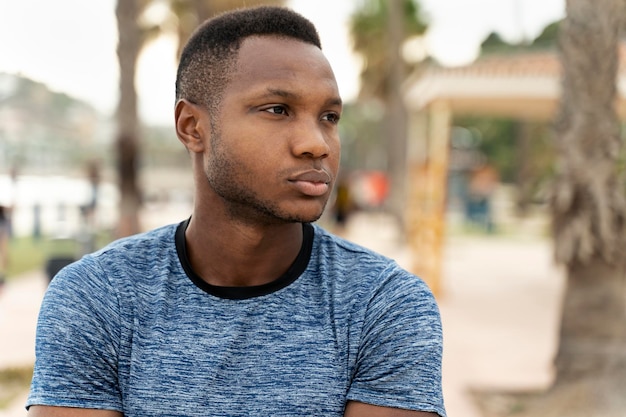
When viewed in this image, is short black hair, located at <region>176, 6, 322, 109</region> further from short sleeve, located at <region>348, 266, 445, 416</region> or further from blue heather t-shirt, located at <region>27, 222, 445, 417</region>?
short sleeve, located at <region>348, 266, 445, 416</region>

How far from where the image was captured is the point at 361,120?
3593 inches

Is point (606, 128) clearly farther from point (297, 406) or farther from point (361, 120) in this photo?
point (361, 120)

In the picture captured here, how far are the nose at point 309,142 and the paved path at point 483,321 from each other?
503cm

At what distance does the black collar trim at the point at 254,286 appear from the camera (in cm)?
184

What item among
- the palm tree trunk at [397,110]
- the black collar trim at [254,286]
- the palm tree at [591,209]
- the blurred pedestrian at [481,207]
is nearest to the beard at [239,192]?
the black collar trim at [254,286]

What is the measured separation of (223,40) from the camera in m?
1.95

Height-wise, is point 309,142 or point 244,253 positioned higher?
point 309,142

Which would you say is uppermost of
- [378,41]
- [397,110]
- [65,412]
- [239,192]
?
[378,41]

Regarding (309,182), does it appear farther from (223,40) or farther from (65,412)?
(65,412)

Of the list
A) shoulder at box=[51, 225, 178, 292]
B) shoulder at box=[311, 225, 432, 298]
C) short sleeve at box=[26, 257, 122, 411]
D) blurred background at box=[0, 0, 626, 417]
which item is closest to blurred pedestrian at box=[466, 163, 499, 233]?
blurred background at box=[0, 0, 626, 417]

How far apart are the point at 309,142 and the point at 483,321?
9.44 m

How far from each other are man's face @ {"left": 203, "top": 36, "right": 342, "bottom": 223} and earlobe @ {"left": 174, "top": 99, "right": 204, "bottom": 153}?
0.33ft

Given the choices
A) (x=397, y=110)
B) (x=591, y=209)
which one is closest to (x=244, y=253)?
(x=591, y=209)

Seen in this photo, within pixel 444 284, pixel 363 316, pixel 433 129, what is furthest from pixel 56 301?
pixel 444 284
